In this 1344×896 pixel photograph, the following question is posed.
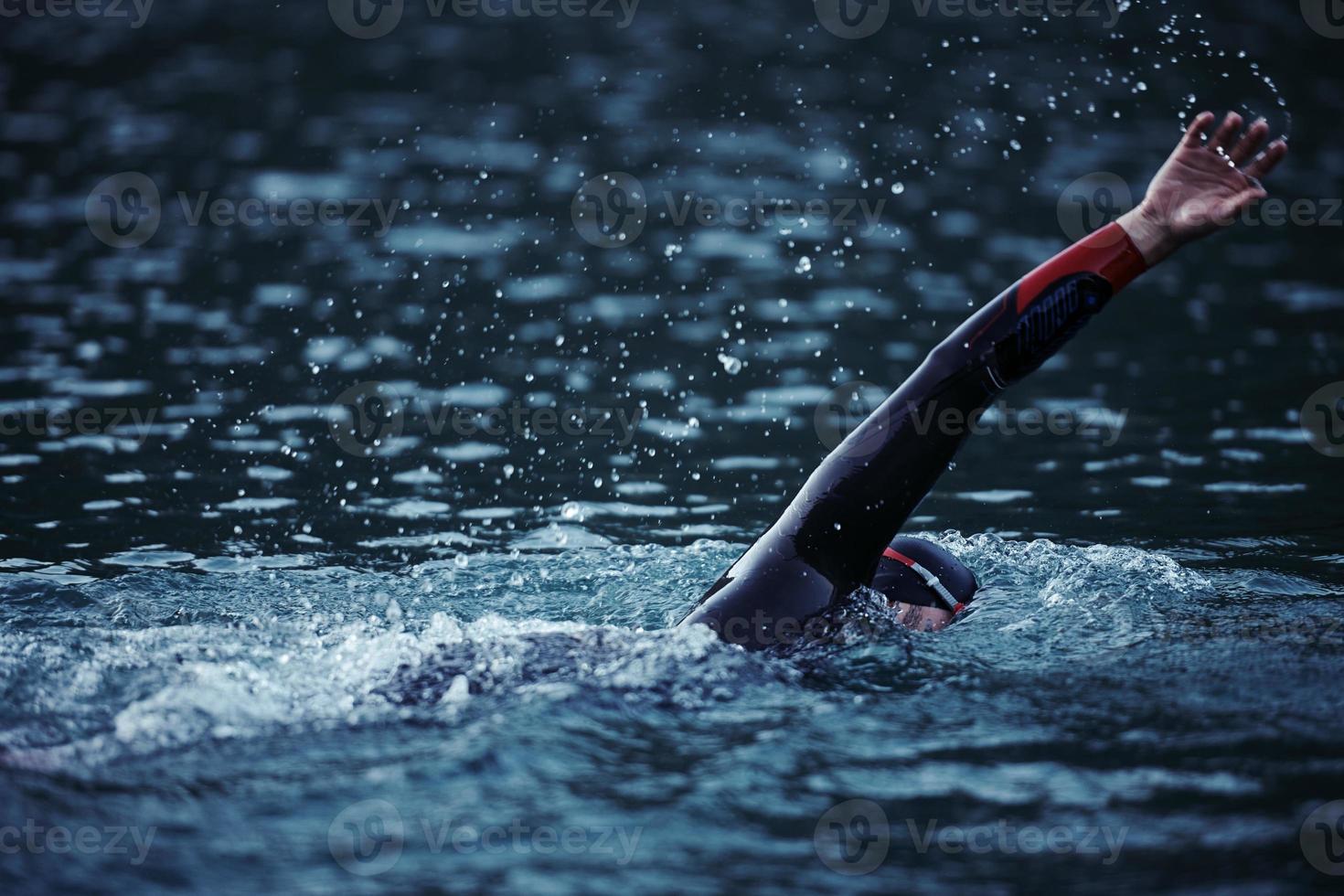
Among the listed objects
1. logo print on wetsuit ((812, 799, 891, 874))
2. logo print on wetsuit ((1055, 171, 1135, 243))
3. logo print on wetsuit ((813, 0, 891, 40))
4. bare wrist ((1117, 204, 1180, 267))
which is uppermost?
logo print on wetsuit ((813, 0, 891, 40))

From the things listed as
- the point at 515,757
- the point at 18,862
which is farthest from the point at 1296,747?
the point at 18,862

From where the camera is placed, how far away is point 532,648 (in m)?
6.24

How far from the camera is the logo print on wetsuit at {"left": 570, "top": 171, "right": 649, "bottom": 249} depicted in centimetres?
1744

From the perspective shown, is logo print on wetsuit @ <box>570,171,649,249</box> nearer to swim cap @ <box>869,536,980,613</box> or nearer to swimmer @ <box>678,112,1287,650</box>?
Result: swim cap @ <box>869,536,980,613</box>

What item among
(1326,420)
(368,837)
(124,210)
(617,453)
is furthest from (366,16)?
(368,837)

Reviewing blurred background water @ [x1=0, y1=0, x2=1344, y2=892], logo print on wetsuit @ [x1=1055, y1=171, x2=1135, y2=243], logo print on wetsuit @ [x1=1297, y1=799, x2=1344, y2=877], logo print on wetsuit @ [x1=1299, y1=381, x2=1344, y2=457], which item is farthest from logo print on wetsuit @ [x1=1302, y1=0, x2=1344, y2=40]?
logo print on wetsuit @ [x1=1297, y1=799, x2=1344, y2=877]

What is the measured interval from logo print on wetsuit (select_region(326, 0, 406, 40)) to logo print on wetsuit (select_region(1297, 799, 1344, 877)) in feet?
79.3

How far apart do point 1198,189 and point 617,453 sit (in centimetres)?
632

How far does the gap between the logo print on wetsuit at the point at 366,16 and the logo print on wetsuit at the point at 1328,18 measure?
1689cm

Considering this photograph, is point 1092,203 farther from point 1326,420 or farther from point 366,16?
point 366,16

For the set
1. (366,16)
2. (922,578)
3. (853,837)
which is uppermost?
(366,16)

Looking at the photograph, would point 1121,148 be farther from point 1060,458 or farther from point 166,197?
point 166,197

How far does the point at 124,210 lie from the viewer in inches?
710

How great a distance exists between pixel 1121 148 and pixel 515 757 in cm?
1714
